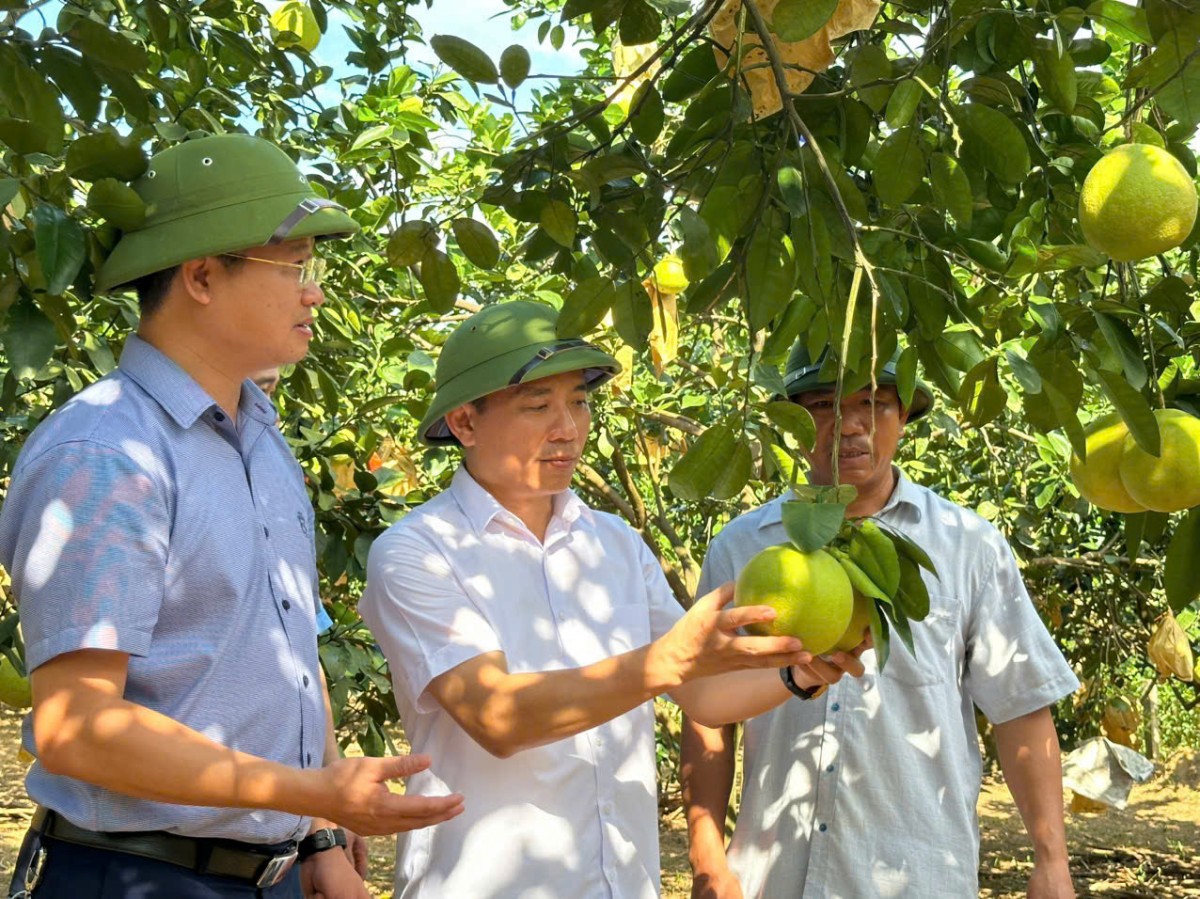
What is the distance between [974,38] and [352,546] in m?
1.80

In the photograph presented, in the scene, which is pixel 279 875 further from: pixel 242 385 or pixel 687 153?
pixel 687 153

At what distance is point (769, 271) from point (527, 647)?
2.34 feet

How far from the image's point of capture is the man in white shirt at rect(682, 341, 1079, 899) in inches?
92.4

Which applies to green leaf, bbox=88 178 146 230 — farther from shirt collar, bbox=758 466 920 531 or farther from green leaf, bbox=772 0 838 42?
shirt collar, bbox=758 466 920 531

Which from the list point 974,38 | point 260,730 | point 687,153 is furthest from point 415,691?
point 974,38

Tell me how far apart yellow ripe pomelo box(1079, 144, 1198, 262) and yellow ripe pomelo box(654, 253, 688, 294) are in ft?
4.76

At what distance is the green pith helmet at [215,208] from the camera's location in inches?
70.4

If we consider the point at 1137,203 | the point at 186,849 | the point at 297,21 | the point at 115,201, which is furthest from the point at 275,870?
the point at 297,21

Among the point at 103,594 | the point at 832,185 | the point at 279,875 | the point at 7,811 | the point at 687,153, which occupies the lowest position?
the point at 7,811

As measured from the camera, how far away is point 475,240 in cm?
230

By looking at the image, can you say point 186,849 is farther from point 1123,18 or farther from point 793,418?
point 1123,18

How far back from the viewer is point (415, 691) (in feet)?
6.62

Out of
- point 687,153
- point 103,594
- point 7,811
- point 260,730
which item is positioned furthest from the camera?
point 7,811

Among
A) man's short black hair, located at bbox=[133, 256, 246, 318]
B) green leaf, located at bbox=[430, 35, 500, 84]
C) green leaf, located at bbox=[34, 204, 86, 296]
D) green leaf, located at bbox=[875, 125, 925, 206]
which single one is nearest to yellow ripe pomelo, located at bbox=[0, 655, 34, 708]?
man's short black hair, located at bbox=[133, 256, 246, 318]
